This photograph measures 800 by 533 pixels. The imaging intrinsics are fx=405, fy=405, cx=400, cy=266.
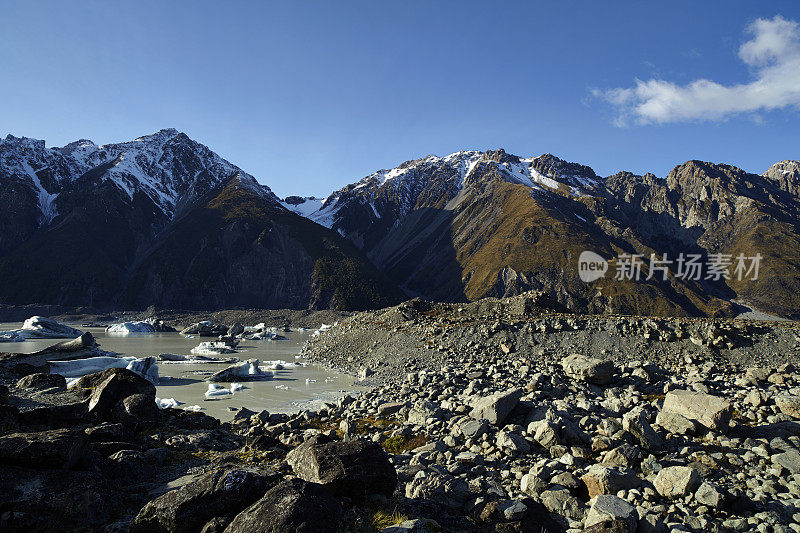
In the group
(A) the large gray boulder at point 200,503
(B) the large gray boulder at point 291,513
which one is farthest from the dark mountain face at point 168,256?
(B) the large gray boulder at point 291,513

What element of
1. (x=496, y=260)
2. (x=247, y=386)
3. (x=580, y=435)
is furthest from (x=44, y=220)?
(x=580, y=435)

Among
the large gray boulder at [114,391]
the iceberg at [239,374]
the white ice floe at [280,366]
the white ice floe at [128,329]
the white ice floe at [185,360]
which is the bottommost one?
the white ice floe at [128,329]

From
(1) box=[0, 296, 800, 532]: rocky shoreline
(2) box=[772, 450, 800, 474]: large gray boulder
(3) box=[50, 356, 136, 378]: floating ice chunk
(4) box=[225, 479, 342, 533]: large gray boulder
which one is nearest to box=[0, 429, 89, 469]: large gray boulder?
(1) box=[0, 296, 800, 532]: rocky shoreline

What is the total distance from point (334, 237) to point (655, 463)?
169 meters

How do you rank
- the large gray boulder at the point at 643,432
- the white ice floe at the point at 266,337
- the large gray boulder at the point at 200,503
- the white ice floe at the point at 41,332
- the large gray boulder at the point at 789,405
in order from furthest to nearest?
the white ice floe at the point at 266,337 < the white ice floe at the point at 41,332 < the large gray boulder at the point at 789,405 < the large gray boulder at the point at 643,432 < the large gray boulder at the point at 200,503

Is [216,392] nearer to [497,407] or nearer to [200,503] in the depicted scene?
[497,407]

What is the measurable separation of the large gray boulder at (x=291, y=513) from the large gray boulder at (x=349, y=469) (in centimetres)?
147

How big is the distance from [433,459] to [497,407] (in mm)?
3058

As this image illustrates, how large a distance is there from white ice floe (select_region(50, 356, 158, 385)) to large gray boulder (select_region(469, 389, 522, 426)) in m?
23.9

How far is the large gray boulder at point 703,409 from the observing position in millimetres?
12125

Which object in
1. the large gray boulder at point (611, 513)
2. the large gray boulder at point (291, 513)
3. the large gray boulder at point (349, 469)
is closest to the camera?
the large gray boulder at point (291, 513)

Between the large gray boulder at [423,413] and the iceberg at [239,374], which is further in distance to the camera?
the iceberg at [239,374]

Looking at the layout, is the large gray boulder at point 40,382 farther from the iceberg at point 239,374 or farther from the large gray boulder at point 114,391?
the iceberg at point 239,374

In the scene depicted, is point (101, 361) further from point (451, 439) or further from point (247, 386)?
point (451, 439)
